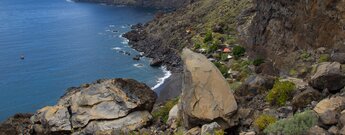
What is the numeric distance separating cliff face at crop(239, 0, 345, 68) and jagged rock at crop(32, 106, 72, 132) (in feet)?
71.0

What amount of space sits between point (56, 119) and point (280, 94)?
16.7m

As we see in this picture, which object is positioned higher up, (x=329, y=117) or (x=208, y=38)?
(x=329, y=117)

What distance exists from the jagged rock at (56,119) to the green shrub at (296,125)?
17.5 meters

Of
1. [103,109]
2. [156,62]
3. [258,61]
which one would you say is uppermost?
[103,109]

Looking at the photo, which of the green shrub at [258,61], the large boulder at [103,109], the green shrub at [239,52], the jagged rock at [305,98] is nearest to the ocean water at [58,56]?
the green shrub at [239,52]

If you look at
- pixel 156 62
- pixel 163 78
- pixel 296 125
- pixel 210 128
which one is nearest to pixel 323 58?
pixel 210 128

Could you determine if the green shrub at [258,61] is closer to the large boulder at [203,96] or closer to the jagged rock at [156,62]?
the large boulder at [203,96]

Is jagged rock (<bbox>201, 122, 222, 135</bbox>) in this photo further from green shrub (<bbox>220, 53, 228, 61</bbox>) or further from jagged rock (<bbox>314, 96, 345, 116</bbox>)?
green shrub (<bbox>220, 53, 228, 61</bbox>)

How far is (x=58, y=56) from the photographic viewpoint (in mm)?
112688

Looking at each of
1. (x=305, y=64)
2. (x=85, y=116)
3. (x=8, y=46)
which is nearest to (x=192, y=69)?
(x=85, y=116)

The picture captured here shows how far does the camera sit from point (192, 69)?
26.8 meters

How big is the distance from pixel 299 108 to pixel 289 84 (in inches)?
135

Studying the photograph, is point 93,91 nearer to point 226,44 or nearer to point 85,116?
point 85,116

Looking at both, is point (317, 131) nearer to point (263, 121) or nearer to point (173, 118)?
point (263, 121)
